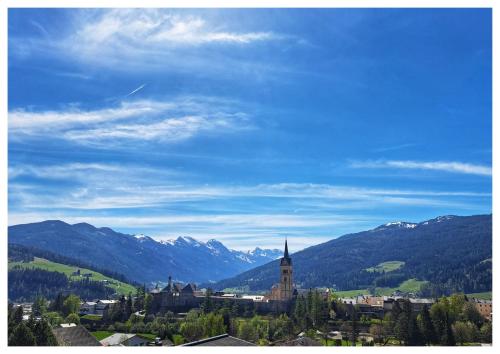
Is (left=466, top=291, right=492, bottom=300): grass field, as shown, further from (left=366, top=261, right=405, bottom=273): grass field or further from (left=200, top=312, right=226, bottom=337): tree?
(left=200, top=312, right=226, bottom=337): tree

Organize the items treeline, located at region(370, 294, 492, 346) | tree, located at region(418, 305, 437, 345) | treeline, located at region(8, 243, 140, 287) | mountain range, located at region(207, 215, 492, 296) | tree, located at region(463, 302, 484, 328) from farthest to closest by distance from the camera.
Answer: treeline, located at region(8, 243, 140, 287), mountain range, located at region(207, 215, 492, 296), tree, located at region(463, 302, 484, 328), treeline, located at region(370, 294, 492, 346), tree, located at region(418, 305, 437, 345)

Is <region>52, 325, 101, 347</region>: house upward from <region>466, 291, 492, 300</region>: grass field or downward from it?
upward

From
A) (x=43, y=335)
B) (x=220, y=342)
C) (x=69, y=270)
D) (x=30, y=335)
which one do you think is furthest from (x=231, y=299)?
(x=69, y=270)

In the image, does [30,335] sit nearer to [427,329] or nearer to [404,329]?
[404,329]

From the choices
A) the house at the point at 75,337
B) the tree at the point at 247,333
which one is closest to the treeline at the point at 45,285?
the tree at the point at 247,333

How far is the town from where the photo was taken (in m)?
30.9

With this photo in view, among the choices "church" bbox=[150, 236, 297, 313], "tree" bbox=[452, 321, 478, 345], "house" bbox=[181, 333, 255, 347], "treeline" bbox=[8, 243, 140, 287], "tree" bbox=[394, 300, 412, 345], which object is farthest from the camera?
"treeline" bbox=[8, 243, 140, 287]

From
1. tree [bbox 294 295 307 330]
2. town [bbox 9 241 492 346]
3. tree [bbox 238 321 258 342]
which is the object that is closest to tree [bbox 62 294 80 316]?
town [bbox 9 241 492 346]

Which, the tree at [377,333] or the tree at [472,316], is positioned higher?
the tree at [472,316]

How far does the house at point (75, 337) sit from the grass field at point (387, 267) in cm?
15128

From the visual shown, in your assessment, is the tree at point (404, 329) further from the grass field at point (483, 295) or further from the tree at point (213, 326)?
the grass field at point (483, 295)

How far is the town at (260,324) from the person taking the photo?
30.9m

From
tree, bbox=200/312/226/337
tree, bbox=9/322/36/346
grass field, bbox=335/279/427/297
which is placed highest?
tree, bbox=9/322/36/346

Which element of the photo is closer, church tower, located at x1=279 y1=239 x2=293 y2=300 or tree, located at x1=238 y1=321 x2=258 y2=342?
tree, located at x1=238 y1=321 x2=258 y2=342
